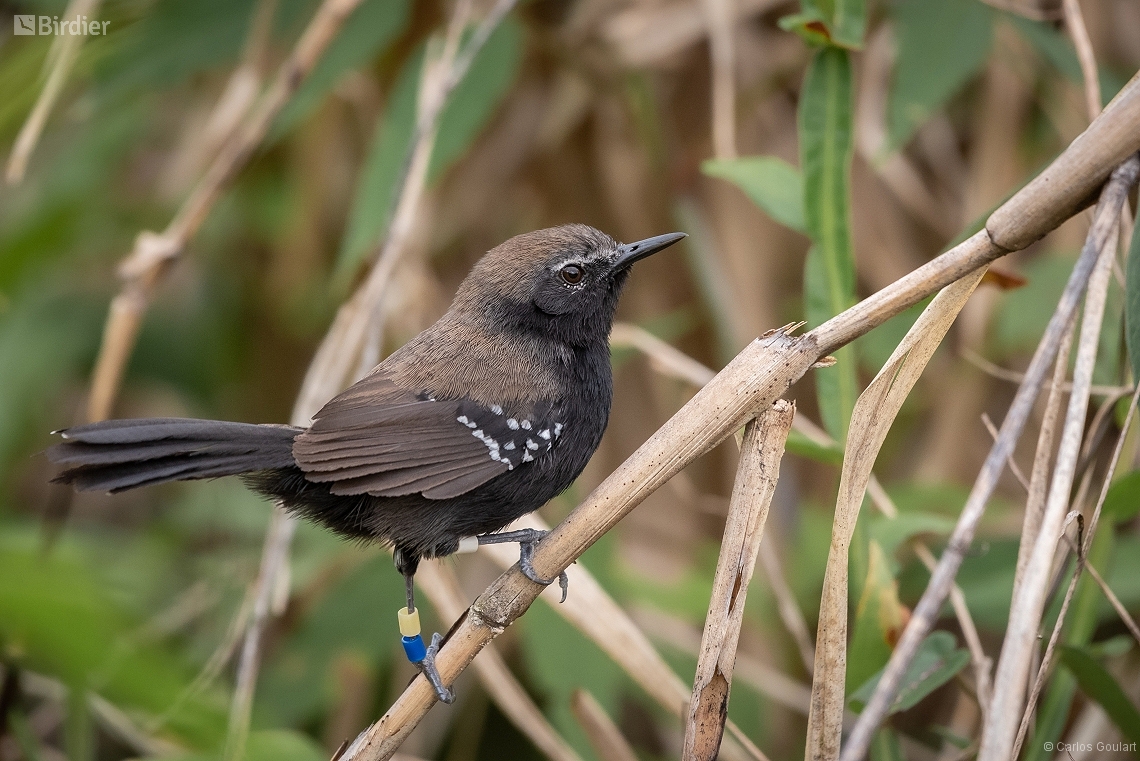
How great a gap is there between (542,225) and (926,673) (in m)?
2.44

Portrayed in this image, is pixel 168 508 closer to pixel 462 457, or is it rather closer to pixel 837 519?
pixel 462 457

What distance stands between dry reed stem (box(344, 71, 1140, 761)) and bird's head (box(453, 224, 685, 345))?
837mm

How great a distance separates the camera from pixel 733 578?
A: 1.79 m

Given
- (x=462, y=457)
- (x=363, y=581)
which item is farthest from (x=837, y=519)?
(x=363, y=581)

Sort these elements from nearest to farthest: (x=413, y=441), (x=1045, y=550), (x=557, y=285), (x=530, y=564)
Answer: (x=1045, y=550), (x=530, y=564), (x=413, y=441), (x=557, y=285)

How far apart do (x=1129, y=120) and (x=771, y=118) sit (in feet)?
8.89

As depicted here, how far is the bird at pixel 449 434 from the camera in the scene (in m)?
2.14

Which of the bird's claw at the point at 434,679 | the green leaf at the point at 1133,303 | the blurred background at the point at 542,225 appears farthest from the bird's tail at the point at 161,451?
the green leaf at the point at 1133,303

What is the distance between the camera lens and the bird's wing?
7.41 ft

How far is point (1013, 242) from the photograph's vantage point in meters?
1.54

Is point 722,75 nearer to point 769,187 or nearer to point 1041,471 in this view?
point 769,187

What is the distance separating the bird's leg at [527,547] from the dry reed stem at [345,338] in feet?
1.93

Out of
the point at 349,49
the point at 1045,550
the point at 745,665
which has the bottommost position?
the point at 745,665

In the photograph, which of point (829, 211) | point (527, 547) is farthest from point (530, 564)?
point (829, 211)
